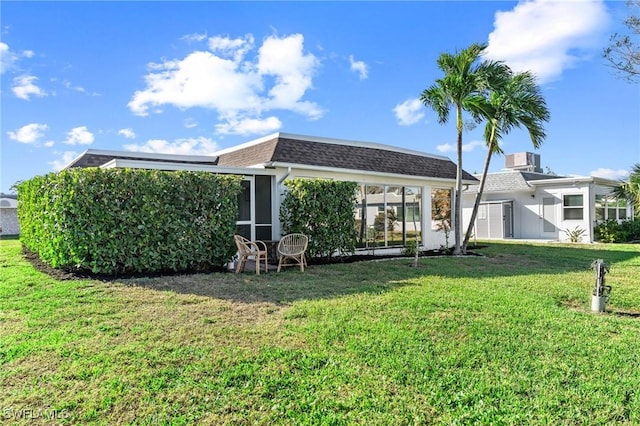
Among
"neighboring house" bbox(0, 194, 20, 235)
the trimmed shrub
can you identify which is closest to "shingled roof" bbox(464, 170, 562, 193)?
the trimmed shrub

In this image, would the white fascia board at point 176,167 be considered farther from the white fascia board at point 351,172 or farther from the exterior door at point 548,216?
the exterior door at point 548,216

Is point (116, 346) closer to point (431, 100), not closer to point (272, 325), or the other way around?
point (272, 325)

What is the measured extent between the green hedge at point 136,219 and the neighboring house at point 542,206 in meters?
15.2

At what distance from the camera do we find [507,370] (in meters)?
3.82

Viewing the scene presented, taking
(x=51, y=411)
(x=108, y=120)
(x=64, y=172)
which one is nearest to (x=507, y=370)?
(x=51, y=411)

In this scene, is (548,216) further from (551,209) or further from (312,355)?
(312,355)

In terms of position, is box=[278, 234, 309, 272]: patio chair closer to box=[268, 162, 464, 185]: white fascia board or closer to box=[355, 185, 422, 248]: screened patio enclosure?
box=[268, 162, 464, 185]: white fascia board

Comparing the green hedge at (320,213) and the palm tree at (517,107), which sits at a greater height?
the palm tree at (517,107)

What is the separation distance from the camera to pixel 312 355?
162 inches

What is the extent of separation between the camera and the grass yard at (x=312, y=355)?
3.15 meters

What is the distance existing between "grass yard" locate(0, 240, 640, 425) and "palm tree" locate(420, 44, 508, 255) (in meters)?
7.28

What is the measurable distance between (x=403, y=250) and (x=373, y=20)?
286 inches
